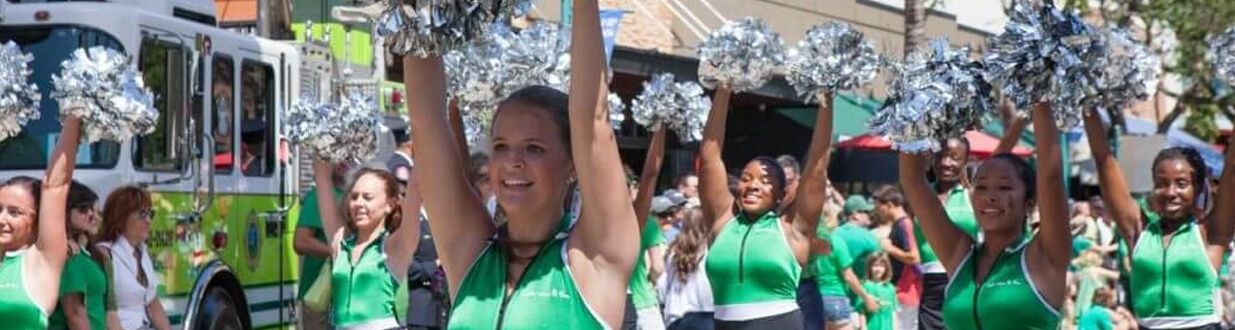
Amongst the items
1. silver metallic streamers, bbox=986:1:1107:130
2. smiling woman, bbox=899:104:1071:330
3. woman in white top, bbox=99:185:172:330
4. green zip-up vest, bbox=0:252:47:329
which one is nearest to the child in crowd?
woman in white top, bbox=99:185:172:330

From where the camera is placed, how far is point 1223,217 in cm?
743

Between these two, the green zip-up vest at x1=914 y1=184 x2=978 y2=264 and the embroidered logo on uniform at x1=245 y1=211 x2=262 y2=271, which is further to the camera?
the embroidered logo on uniform at x1=245 y1=211 x2=262 y2=271

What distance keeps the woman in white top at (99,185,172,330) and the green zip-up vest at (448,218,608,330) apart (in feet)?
16.2

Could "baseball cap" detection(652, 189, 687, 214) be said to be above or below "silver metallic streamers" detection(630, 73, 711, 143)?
below

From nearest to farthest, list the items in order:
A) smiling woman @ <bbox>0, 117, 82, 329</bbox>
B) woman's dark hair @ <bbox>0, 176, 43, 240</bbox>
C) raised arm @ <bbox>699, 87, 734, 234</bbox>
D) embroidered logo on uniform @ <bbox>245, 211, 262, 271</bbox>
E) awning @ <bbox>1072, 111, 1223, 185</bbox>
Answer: smiling woman @ <bbox>0, 117, 82, 329</bbox> → woman's dark hair @ <bbox>0, 176, 43, 240</bbox> → raised arm @ <bbox>699, 87, 734, 234</bbox> → embroidered logo on uniform @ <bbox>245, 211, 262, 271</bbox> → awning @ <bbox>1072, 111, 1223, 185</bbox>

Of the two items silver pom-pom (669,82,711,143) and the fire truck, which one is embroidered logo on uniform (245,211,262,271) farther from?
silver pom-pom (669,82,711,143)

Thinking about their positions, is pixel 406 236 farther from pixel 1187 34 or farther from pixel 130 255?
pixel 1187 34

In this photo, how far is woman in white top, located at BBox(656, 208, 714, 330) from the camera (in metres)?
10.6

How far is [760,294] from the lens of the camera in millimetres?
8625

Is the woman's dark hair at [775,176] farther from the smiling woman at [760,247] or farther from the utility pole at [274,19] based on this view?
the utility pole at [274,19]

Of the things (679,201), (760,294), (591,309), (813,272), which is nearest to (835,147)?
(679,201)

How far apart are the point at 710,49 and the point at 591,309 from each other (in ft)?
14.7

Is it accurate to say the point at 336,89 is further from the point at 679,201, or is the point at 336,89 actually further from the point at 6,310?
the point at 6,310

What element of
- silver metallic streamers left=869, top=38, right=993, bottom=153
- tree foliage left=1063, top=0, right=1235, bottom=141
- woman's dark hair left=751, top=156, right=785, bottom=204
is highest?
tree foliage left=1063, top=0, right=1235, bottom=141
